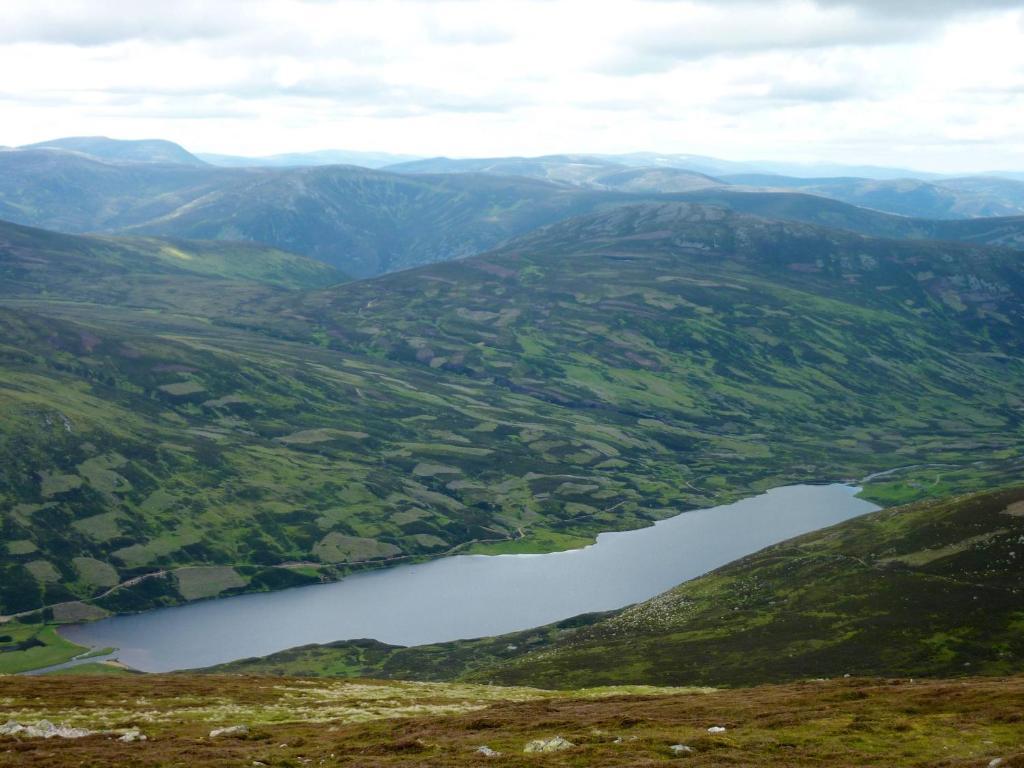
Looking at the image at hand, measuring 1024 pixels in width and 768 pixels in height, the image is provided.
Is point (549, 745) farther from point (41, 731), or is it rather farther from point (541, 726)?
point (41, 731)

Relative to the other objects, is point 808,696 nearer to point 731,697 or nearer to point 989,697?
point 731,697

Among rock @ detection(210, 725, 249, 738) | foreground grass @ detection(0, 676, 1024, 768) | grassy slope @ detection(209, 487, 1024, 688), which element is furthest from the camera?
grassy slope @ detection(209, 487, 1024, 688)

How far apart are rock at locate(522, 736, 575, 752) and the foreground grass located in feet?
2.28

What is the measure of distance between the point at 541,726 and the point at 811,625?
90.0 meters

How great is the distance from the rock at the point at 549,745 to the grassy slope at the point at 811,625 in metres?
72.9

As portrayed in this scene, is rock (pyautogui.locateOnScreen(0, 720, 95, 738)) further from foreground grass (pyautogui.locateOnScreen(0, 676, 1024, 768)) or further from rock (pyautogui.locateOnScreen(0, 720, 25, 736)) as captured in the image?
foreground grass (pyautogui.locateOnScreen(0, 676, 1024, 768))

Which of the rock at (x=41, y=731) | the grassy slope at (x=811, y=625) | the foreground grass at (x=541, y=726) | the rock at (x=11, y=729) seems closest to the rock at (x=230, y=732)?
the foreground grass at (x=541, y=726)

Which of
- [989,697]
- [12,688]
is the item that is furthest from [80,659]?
[989,697]

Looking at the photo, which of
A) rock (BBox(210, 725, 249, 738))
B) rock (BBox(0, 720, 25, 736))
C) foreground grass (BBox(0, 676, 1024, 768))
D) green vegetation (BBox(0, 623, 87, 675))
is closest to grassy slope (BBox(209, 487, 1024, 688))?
green vegetation (BBox(0, 623, 87, 675))

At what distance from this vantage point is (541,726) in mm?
60844

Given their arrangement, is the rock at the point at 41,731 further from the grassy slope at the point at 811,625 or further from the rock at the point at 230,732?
the grassy slope at the point at 811,625

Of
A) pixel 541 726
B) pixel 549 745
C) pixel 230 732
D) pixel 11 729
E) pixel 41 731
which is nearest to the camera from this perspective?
pixel 549 745

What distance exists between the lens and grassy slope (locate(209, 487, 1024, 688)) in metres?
122

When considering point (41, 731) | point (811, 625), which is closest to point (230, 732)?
point (41, 731)
